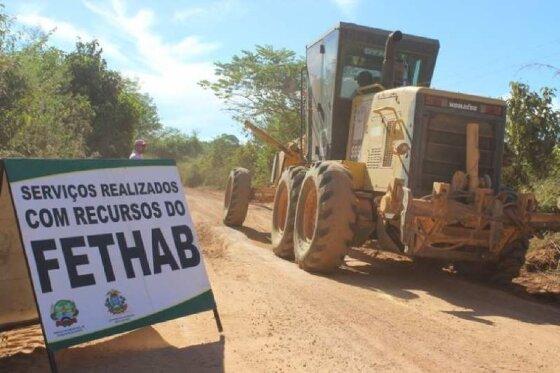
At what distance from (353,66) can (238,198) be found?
428 centimetres

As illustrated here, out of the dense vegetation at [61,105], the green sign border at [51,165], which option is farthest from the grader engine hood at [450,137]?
the dense vegetation at [61,105]

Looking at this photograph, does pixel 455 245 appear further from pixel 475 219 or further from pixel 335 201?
pixel 335 201

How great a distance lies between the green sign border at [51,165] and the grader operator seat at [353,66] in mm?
4671

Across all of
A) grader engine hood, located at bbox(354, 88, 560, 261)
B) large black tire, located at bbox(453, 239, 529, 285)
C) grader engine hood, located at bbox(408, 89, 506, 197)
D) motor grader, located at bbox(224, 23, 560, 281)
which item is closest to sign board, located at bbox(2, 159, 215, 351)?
motor grader, located at bbox(224, 23, 560, 281)

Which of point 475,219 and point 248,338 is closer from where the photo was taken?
point 248,338

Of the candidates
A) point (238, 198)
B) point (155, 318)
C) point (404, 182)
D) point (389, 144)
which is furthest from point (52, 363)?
point (238, 198)

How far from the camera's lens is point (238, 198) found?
11.8m

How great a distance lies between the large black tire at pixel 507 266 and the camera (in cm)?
700

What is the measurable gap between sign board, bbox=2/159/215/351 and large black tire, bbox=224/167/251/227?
279 inches

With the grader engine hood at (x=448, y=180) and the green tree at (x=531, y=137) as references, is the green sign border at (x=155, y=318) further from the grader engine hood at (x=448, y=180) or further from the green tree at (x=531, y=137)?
the green tree at (x=531, y=137)

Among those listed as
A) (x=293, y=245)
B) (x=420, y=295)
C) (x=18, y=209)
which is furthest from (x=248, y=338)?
(x=293, y=245)

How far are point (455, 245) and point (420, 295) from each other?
791 millimetres

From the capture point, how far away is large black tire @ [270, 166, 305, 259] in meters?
8.23

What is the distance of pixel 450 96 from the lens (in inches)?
274
